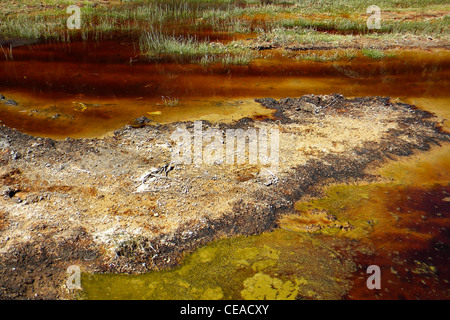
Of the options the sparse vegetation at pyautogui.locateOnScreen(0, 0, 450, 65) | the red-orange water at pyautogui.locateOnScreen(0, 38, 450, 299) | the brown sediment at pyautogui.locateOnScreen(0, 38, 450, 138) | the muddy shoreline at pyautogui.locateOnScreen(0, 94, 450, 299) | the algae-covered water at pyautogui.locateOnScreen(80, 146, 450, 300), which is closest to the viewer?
the algae-covered water at pyautogui.locateOnScreen(80, 146, 450, 300)

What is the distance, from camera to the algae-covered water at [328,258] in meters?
2.90

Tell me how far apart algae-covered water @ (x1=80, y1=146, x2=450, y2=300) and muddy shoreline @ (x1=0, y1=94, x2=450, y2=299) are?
0.52ft

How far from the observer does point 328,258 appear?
323cm

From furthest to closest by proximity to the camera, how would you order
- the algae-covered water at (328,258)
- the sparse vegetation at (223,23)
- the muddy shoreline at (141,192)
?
the sparse vegetation at (223,23) < the muddy shoreline at (141,192) < the algae-covered water at (328,258)

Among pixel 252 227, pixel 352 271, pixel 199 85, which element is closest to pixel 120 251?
pixel 252 227

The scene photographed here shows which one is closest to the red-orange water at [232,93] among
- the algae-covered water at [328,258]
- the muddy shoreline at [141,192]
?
the algae-covered water at [328,258]

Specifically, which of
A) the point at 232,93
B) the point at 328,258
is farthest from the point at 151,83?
the point at 328,258

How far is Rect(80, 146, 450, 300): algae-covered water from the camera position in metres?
2.90

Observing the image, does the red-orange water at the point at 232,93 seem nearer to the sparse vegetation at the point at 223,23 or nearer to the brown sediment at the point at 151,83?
the brown sediment at the point at 151,83

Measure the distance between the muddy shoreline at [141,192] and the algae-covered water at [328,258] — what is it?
0.52ft

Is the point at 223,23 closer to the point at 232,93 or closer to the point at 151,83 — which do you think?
the point at 151,83

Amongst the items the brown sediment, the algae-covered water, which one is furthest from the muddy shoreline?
the brown sediment

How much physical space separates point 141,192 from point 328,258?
206 centimetres

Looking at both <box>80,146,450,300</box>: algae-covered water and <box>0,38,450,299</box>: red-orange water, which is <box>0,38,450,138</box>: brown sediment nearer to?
<box>0,38,450,299</box>: red-orange water
